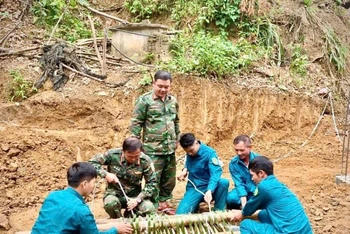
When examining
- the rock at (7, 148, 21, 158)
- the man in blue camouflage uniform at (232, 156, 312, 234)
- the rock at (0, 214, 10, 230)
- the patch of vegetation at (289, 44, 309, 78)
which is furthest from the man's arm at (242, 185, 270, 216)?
the patch of vegetation at (289, 44, 309, 78)

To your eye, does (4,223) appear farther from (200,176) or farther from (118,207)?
(200,176)

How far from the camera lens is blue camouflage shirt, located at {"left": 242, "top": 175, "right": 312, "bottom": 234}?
142 inches

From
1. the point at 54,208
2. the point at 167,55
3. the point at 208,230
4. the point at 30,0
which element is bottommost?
the point at 208,230

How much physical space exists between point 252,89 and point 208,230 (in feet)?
15.3

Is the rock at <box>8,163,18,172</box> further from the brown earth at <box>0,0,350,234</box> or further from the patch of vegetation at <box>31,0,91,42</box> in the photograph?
the patch of vegetation at <box>31,0,91,42</box>

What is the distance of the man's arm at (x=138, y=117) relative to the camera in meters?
4.83

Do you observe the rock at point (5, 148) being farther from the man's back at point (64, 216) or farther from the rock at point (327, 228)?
the rock at point (327, 228)

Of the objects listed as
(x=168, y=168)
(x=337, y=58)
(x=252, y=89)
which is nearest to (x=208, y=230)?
(x=168, y=168)

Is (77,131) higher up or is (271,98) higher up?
(271,98)

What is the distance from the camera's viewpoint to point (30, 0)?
372 inches

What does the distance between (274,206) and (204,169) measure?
1.30 meters

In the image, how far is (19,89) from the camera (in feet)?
24.6

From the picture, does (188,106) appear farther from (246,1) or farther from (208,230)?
(208,230)

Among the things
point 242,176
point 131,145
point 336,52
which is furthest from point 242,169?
point 336,52
